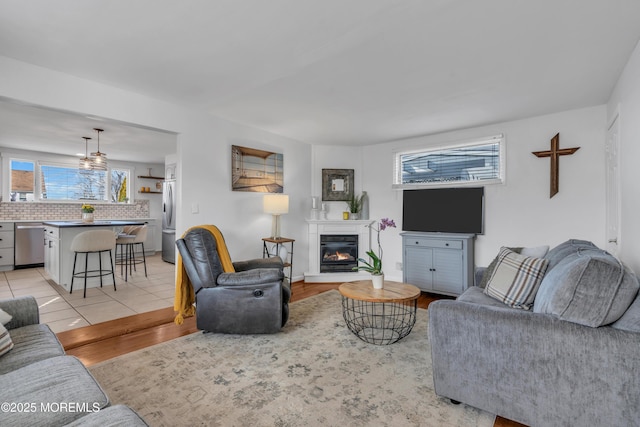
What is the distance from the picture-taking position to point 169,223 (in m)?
6.52

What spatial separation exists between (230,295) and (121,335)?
1.09 metres

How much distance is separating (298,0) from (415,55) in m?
1.02

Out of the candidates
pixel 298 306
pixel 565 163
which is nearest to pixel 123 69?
pixel 298 306

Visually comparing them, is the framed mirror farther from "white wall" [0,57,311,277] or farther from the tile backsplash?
the tile backsplash

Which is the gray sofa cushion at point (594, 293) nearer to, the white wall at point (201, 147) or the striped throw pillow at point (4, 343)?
the striped throw pillow at point (4, 343)

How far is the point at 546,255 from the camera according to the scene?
2.65m

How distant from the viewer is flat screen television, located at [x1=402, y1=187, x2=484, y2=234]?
413 centimetres

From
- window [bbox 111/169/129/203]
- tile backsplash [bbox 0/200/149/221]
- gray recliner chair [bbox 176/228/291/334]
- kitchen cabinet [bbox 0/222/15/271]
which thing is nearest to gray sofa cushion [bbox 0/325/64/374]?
gray recliner chair [bbox 176/228/291/334]

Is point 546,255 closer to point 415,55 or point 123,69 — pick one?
point 415,55

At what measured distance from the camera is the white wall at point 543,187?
341cm

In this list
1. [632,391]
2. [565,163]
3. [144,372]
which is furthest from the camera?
[565,163]

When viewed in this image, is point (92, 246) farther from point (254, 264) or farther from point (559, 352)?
point (559, 352)

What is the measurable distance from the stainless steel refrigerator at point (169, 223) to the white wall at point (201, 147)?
2.68 metres

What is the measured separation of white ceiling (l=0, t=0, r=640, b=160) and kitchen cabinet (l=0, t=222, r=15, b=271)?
4743mm
